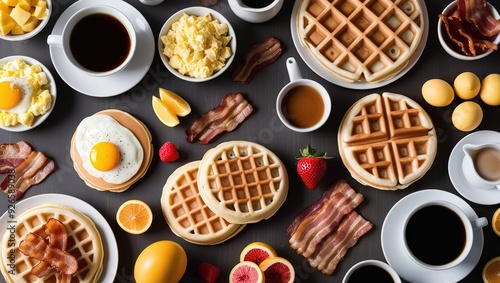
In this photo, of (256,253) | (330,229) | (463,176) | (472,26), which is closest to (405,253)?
(330,229)


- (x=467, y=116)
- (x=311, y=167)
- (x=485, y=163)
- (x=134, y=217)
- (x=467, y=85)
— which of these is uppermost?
(x=467, y=85)

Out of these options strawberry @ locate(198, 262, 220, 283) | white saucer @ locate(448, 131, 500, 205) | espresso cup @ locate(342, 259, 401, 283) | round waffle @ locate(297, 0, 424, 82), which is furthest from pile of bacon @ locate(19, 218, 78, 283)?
white saucer @ locate(448, 131, 500, 205)

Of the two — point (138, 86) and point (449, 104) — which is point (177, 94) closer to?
point (138, 86)

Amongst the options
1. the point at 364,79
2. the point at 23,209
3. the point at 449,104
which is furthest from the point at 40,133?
the point at 449,104

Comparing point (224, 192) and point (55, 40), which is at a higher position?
point (55, 40)

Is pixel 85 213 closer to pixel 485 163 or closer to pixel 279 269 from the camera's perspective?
pixel 279 269
